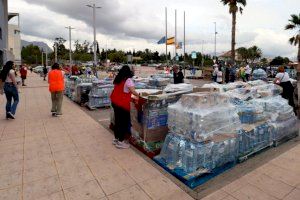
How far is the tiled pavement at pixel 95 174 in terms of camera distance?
3.34m

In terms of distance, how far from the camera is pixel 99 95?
964 cm

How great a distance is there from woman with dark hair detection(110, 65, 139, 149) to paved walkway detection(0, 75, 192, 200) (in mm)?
276

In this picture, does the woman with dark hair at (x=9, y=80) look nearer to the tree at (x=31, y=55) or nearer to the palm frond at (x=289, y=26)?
the palm frond at (x=289, y=26)

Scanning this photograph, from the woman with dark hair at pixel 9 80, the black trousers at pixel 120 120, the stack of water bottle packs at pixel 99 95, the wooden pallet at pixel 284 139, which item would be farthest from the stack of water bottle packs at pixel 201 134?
the stack of water bottle packs at pixel 99 95

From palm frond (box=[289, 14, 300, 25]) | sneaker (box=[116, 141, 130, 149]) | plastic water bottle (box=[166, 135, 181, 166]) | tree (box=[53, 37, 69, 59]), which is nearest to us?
plastic water bottle (box=[166, 135, 181, 166])

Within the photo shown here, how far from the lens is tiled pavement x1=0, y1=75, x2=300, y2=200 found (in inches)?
132

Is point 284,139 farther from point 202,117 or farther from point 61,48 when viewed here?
point 61,48

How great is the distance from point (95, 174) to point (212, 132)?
1828 mm

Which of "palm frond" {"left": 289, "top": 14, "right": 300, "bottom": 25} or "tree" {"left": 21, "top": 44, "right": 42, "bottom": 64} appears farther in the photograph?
"tree" {"left": 21, "top": 44, "right": 42, "bottom": 64}

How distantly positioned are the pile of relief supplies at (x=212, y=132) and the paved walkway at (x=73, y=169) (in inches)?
17.5

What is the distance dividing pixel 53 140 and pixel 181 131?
2977mm

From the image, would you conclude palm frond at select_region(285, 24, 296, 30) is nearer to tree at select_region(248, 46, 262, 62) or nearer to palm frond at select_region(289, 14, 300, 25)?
palm frond at select_region(289, 14, 300, 25)

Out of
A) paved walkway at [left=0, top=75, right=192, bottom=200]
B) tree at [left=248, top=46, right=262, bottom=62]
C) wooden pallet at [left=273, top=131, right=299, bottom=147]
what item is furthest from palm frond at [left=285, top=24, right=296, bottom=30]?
tree at [left=248, top=46, right=262, bottom=62]

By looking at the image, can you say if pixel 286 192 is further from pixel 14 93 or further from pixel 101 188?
pixel 14 93
